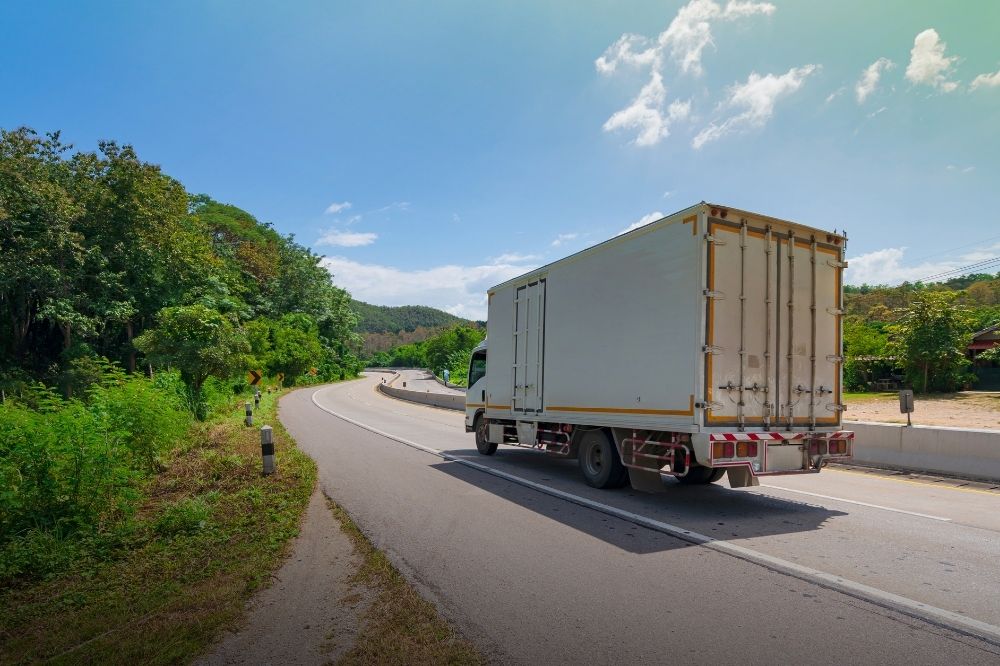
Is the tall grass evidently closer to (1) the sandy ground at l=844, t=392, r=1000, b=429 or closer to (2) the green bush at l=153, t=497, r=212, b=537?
(2) the green bush at l=153, t=497, r=212, b=537

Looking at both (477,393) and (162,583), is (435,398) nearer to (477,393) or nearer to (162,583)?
(477,393)

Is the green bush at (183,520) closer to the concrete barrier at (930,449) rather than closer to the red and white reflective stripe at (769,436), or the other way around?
the red and white reflective stripe at (769,436)

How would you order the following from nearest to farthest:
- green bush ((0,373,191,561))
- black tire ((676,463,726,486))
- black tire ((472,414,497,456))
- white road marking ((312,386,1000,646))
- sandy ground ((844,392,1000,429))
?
white road marking ((312,386,1000,646)), green bush ((0,373,191,561)), black tire ((676,463,726,486)), black tire ((472,414,497,456)), sandy ground ((844,392,1000,429))

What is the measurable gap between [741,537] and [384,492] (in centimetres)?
513

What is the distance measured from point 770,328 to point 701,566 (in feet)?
12.2

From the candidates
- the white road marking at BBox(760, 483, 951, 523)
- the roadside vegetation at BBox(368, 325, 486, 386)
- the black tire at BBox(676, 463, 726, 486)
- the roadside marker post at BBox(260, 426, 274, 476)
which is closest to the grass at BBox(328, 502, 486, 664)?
the roadside marker post at BBox(260, 426, 274, 476)

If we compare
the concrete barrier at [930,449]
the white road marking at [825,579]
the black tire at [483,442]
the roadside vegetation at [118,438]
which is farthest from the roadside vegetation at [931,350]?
the roadside vegetation at [118,438]

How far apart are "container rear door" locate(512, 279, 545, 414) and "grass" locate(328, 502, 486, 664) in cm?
612

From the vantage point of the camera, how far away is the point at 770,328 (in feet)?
25.6

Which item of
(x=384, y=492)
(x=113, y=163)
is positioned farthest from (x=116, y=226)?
(x=384, y=492)

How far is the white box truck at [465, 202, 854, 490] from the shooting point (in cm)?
734

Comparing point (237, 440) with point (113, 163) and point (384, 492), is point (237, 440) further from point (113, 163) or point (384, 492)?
point (113, 163)

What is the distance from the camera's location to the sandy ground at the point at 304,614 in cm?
368

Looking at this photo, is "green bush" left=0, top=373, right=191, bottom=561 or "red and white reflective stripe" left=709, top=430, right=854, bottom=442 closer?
"green bush" left=0, top=373, right=191, bottom=561
